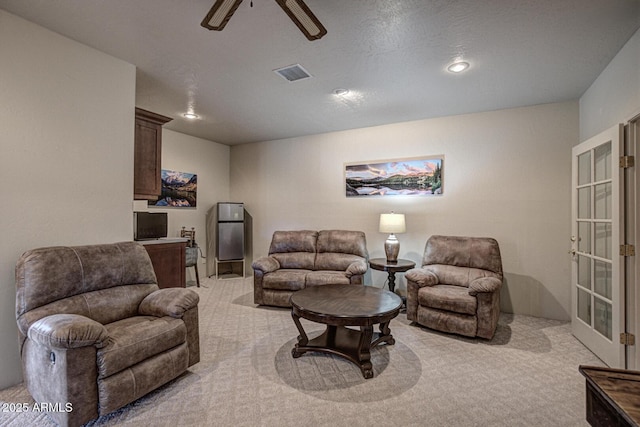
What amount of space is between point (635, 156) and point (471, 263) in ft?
6.00

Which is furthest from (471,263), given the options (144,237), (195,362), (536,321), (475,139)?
(144,237)

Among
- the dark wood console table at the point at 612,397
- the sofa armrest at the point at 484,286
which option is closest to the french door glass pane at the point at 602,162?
the sofa armrest at the point at 484,286

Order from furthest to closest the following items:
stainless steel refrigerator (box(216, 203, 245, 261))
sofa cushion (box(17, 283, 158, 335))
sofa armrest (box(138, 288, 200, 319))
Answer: stainless steel refrigerator (box(216, 203, 245, 261)) → sofa armrest (box(138, 288, 200, 319)) → sofa cushion (box(17, 283, 158, 335))

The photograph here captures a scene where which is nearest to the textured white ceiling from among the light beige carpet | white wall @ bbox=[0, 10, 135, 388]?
white wall @ bbox=[0, 10, 135, 388]

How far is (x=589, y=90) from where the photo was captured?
325 centimetres

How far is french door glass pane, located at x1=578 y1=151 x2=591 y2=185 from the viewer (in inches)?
116

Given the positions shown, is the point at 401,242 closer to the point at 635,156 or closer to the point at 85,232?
the point at 635,156

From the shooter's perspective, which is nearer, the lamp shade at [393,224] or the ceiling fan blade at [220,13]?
the ceiling fan blade at [220,13]

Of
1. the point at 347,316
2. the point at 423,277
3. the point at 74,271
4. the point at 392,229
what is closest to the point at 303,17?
the point at 347,316

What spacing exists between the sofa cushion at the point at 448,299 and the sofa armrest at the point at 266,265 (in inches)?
78.9

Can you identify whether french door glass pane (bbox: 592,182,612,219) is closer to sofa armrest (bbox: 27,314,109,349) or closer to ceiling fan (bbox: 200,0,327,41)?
ceiling fan (bbox: 200,0,327,41)

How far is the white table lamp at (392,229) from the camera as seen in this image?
13.6 ft

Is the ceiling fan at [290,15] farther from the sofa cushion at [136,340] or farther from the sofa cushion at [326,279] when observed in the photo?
the sofa cushion at [326,279]

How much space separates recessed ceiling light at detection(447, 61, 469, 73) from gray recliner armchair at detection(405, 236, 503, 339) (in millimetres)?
2039
